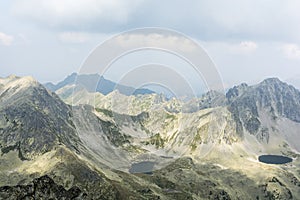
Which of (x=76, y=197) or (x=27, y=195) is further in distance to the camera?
(x=76, y=197)

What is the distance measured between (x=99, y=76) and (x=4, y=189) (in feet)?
213

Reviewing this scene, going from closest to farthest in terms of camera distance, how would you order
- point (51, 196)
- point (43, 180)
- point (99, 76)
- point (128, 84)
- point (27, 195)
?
1. point (99, 76)
2. point (128, 84)
3. point (27, 195)
4. point (51, 196)
5. point (43, 180)

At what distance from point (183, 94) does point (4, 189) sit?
230 ft

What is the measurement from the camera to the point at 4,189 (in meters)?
121

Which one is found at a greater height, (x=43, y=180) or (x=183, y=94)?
(x=183, y=94)

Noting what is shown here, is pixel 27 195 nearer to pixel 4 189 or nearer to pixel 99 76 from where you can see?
pixel 4 189

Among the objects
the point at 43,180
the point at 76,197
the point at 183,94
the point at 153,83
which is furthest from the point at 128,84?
the point at 76,197

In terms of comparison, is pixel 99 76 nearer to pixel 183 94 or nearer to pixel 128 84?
pixel 128 84

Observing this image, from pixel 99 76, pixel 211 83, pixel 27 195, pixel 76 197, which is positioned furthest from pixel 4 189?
pixel 211 83

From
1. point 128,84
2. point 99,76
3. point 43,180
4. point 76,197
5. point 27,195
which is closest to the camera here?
point 99,76

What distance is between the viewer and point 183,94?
93.6 meters

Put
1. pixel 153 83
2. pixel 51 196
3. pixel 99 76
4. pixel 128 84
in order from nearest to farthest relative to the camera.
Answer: pixel 99 76, pixel 128 84, pixel 153 83, pixel 51 196

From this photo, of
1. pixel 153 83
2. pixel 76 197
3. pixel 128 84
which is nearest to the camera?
pixel 128 84

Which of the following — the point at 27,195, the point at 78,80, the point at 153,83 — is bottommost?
the point at 27,195
